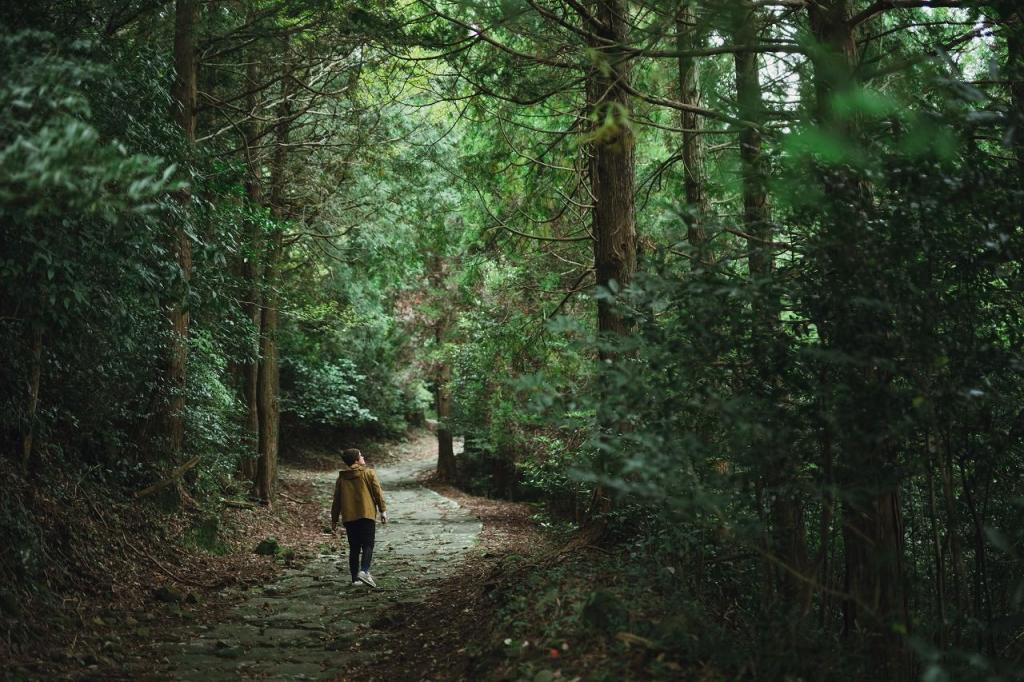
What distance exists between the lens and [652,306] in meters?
4.85

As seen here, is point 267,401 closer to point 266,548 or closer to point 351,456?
point 266,548

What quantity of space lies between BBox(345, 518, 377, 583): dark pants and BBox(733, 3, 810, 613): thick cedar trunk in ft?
18.1

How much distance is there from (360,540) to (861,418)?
726 centimetres

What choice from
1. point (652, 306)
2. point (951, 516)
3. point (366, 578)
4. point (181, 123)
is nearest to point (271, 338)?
point (181, 123)

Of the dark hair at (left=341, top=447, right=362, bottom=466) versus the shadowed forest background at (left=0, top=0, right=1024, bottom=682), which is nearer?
the shadowed forest background at (left=0, top=0, right=1024, bottom=682)

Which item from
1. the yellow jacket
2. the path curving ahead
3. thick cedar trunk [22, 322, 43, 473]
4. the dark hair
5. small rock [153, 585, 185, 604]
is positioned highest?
thick cedar trunk [22, 322, 43, 473]

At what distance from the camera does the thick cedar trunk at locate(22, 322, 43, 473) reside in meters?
7.84

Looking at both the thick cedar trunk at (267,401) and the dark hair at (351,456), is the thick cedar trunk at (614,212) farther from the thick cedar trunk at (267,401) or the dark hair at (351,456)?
the thick cedar trunk at (267,401)

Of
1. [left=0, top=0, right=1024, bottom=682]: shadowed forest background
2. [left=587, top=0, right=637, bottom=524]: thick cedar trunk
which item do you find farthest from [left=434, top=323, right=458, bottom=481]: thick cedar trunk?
[left=587, top=0, right=637, bottom=524]: thick cedar trunk

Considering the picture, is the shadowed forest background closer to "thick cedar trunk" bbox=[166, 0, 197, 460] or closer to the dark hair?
"thick cedar trunk" bbox=[166, 0, 197, 460]

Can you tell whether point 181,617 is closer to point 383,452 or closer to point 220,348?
point 220,348

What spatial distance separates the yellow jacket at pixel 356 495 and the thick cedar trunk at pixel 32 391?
10.6 feet

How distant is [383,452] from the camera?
31.6m

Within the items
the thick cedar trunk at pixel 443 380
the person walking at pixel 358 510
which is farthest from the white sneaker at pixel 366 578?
the thick cedar trunk at pixel 443 380
